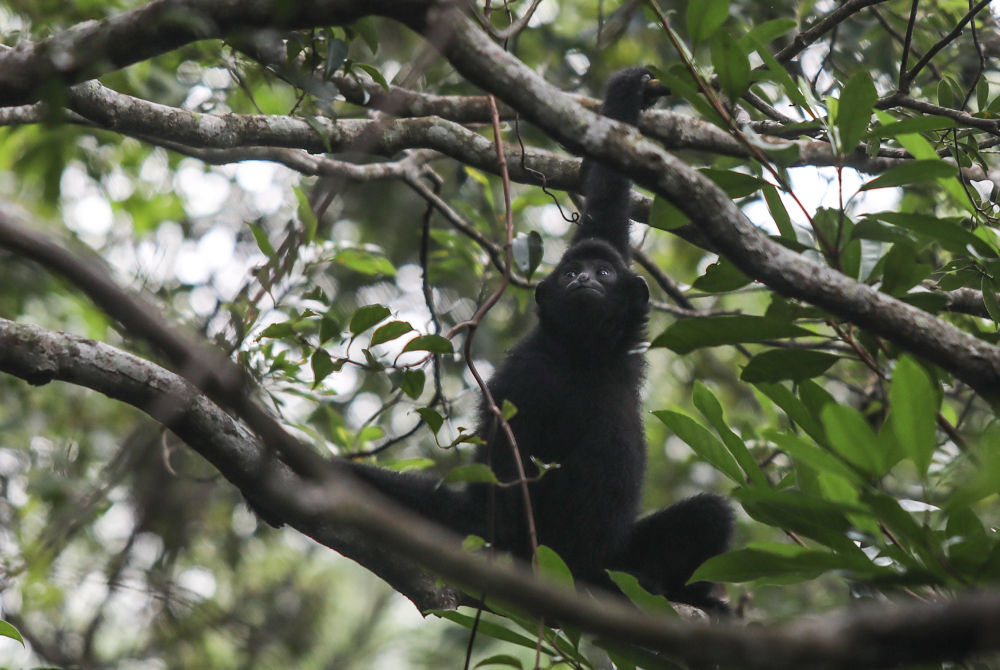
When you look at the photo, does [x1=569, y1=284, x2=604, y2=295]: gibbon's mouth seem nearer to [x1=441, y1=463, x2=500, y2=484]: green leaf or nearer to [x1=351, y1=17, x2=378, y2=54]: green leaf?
[x1=351, y1=17, x2=378, y2=54]: green leaf

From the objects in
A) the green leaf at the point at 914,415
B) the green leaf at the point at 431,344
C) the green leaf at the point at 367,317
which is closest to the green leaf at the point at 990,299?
the green leaf at the point at 914,415

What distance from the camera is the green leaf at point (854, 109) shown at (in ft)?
11.1

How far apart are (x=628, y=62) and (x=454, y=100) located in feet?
17.2

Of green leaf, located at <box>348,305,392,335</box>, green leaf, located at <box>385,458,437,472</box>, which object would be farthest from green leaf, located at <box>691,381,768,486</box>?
green leaf, located at <box>385,458,437,472</box>

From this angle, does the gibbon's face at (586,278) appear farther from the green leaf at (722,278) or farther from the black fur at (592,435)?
the green leaf at (722,278)

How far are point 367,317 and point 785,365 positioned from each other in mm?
2107

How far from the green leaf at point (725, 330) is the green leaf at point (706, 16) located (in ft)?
3.88

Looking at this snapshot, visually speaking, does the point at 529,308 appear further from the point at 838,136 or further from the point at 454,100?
the point at 838,136

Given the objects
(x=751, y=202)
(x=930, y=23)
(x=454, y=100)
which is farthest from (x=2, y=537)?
(x=930, y=23)

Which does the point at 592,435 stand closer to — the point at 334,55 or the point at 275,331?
the point at 275,331

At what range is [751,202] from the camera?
7.95 metres

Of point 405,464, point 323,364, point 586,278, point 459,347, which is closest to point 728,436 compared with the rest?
point 323,364

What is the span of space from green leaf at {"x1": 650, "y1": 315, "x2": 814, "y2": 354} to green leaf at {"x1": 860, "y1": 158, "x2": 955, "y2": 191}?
0.71 metres

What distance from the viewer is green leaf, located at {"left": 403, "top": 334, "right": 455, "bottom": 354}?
4.05 meters
